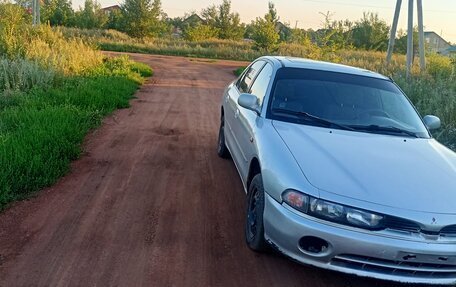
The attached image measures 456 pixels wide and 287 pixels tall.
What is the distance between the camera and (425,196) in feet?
10.6

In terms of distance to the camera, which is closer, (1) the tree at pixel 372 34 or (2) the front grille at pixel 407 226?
(2) the front grille at pixel 407 226

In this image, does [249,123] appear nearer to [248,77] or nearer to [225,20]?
[248,77]

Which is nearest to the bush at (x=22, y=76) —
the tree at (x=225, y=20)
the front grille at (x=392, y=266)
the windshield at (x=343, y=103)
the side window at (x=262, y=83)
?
the side window at (x=262, y=83)

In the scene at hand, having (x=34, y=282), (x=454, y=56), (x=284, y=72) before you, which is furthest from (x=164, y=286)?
(x=454, y=56)

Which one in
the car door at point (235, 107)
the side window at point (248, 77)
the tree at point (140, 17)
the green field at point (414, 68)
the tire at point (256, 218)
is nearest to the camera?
the tire at point (256, 218)

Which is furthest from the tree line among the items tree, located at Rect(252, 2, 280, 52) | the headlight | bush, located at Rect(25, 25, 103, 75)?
the headlight

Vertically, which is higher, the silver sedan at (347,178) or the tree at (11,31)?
the tree at (11,31)

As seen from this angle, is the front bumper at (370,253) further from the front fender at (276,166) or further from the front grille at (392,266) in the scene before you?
the front fender at (276,166)

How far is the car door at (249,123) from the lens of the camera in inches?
178

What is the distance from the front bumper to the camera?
120 inches

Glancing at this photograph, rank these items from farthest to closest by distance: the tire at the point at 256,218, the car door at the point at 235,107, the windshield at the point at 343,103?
the car door at the point at 235,107
the windshield at the point at 343,103
the tire at the point at 256,218

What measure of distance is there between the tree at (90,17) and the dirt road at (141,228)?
61179mm

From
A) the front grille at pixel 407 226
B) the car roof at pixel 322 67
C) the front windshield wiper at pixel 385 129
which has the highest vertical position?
the car roof at pixel 322 67

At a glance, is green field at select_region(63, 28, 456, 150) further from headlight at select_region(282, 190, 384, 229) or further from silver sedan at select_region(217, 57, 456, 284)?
headlight at select_region(282, 190, 384, 229)
